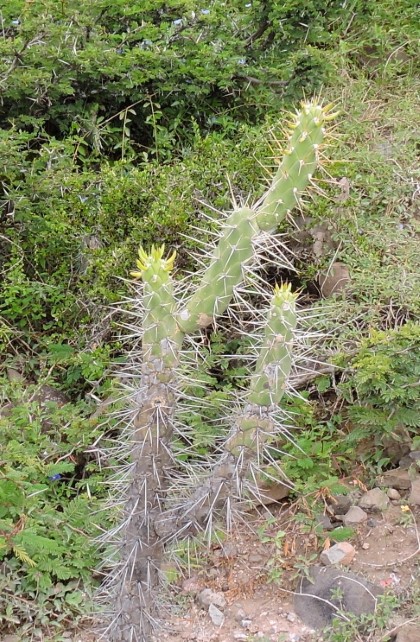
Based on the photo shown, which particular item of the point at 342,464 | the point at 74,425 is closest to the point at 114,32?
the point at 74,425

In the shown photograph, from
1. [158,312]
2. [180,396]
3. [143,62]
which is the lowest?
[180,396]

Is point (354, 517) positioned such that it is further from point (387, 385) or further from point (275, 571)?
point (387, 385)

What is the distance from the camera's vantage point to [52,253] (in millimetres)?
3609

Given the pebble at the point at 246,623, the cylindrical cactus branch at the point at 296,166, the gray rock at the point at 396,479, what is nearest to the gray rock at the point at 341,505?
the gray rock at the point at 396,479

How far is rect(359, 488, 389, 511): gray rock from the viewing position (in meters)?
3.00

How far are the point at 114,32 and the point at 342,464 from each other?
269cm

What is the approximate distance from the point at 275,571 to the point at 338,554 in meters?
0.25

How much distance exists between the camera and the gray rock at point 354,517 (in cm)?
297

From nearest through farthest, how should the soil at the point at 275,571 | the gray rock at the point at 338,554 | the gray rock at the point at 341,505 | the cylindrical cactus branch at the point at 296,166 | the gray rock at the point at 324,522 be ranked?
the cylindrical cactus branch at the point at 296,166 < the soil at the point at 275,571 < the gray rock at the point at 338,554 < the gray rock at the point at 324,522 < the gray rock at the point at 341,505

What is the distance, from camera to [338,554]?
2787 millimetres

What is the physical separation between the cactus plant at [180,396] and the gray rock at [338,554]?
2.07ft

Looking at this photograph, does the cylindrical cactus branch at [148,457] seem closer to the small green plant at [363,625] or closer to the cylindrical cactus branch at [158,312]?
the cylindrical cactus branch at [158,312]

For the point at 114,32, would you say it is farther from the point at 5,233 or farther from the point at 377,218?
the point at 377,218

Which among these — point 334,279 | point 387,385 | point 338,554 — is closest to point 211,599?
point 338,554
